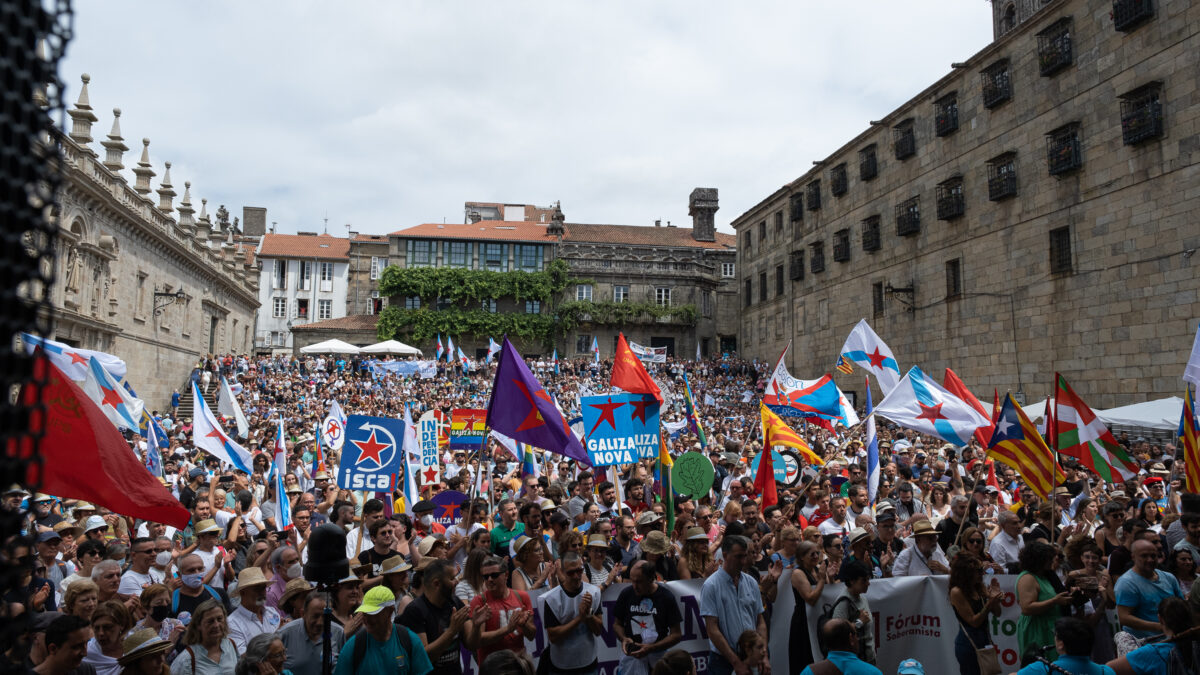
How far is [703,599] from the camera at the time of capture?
5.68 metres

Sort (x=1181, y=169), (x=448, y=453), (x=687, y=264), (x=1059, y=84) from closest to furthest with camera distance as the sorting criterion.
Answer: (x=448, y=453) < (x=1181, y=169) < (x=1059, y=84) < (x=687, y=264)

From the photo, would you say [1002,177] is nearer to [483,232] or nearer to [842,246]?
[842,246]

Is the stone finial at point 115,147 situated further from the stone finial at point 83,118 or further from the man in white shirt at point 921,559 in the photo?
the man in white shirt at point 921,559

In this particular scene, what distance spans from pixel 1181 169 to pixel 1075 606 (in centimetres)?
1776

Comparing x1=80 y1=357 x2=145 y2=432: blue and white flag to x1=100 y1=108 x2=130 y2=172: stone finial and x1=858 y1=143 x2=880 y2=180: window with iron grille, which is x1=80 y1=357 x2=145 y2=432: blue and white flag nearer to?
x1=100 y1=108 x2=130 y2=172: stone finial

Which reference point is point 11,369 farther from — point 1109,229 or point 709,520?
point 1109,229

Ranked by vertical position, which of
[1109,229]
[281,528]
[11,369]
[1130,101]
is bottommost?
[281,528]

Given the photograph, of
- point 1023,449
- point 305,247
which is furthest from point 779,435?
point 305,247

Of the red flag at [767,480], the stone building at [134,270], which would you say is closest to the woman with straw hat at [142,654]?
the red flag at [767,480]

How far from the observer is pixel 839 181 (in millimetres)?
34531

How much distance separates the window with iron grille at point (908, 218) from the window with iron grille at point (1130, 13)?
953 centimetres

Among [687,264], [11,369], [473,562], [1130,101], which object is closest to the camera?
[11,369]

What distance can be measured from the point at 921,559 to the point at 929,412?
18.4ft

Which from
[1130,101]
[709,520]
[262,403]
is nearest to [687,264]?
[262,403]
